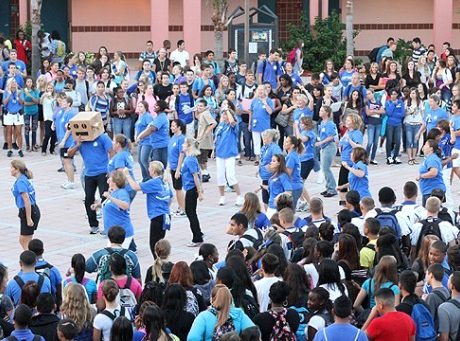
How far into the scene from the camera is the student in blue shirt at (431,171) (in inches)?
616

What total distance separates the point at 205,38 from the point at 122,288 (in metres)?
26.1

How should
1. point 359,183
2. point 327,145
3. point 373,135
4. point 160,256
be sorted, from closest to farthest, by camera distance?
point 160,256
point 359,183
point 327,145
point 373,135

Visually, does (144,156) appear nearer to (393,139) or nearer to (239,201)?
(239,201)

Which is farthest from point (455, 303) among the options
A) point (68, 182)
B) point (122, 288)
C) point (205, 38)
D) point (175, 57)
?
point (205, 38)

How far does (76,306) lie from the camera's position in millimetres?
9391

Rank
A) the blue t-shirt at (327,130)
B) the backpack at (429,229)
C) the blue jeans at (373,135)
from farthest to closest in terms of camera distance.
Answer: the blue jeans at (373,135) < the blue t-shirt at (327,130) < the backpack at (429,229)

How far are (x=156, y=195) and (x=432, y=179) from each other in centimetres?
405

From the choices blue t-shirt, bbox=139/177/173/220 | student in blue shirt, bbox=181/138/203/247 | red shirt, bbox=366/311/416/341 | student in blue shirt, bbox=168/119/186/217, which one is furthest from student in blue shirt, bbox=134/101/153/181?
red shirt, bbox=366/311/416/341

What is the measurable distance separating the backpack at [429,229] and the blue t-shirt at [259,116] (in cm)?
929

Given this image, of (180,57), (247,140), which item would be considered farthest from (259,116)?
(180,57)

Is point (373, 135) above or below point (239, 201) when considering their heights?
above

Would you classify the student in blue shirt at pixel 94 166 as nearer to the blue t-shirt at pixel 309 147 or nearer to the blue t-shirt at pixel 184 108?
the blue t-shirt at pixel 309 147

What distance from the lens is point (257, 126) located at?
70.6ft

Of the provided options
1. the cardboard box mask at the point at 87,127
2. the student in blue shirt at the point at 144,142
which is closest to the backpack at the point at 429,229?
the cardboard box mask at the point at 87,127
